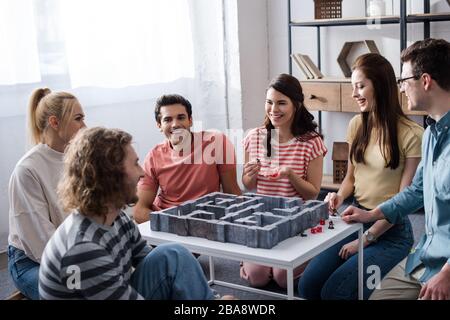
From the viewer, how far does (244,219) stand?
199 centimetres

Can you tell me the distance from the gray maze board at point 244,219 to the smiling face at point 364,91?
500 mm

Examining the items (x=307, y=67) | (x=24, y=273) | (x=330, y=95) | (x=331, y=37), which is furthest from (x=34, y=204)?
(x=331, y=37)

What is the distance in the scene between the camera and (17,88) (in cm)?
328

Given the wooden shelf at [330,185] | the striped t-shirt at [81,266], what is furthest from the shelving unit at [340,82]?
the striped t-shirt at [81,266]

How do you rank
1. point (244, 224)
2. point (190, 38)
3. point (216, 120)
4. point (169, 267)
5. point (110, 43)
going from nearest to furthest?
point (169, 267) < point (244, 224) < point (110, 43) < point (190, 38) < point (216, 120)

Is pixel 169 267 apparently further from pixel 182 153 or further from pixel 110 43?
pixel 110 43

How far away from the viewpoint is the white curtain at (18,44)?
3189 millimetres

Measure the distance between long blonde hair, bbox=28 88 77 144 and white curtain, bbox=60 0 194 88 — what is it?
1.22m

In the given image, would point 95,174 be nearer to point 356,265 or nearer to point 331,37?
point 356,265

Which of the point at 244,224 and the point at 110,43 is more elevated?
the point at 110,43

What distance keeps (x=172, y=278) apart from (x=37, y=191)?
27.6 inches

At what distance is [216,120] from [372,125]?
2.34 metres

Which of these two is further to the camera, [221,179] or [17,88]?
[17,88]
